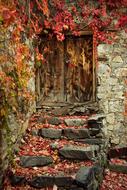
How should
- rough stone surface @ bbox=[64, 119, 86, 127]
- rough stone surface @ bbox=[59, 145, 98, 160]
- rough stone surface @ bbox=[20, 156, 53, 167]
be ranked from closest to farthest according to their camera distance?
rough stone surface @ bbox=[20, 156, 53, 167] → rough stone surface @ bbox=[59, 145, 98, 160] → rough stone surface @ bbox=[64, 119, 86, 127]

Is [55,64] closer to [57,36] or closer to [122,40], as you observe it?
[57,36]

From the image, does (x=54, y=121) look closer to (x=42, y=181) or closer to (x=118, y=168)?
(x=118, y=168)

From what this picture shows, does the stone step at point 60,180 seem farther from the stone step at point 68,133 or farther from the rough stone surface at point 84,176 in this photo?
the stone step at point 68,133

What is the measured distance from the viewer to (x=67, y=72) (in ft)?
32.1

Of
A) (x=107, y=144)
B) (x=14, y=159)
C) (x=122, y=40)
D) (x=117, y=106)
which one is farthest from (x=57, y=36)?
(x=14, y=159)

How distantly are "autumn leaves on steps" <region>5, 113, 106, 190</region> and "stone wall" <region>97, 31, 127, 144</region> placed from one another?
740 millimetres

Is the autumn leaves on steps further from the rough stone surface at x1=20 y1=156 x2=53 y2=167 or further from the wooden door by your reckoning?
the wooden door

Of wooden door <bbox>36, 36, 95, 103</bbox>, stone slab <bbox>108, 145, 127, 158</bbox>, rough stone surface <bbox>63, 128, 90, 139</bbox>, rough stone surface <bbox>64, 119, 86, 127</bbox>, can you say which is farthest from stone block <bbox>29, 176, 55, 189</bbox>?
wooden door <bbox>36, 36, 95, 103</bbox>

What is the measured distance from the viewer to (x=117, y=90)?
971cm

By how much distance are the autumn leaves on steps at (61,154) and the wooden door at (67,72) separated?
2.44ft

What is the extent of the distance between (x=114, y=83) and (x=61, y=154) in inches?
115

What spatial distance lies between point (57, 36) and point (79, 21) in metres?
0.68

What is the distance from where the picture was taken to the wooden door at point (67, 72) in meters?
9.71

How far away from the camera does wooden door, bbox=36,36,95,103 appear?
9711 millimetres
